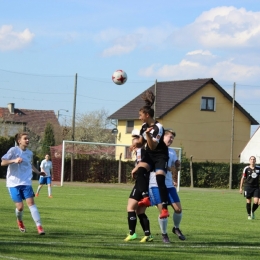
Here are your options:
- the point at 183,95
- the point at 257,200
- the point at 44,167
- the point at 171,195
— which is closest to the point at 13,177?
the point at 171,195

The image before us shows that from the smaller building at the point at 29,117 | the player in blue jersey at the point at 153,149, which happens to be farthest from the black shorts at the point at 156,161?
the smaller building at the point at 29,117

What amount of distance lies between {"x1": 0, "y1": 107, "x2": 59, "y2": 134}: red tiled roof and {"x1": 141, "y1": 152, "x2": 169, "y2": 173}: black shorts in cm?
8046

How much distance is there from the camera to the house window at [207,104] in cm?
6475

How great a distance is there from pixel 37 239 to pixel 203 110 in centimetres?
5373

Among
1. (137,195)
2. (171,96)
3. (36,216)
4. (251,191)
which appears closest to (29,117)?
(171,96)

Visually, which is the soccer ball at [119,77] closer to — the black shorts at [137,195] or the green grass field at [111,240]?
the green grass field at [111,240]

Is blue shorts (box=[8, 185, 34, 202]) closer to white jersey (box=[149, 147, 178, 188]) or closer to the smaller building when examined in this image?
white jersey (box=[149, 147, 178, 188])

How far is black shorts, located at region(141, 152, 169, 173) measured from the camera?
1116 centimetres

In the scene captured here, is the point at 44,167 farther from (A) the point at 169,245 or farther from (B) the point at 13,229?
(A) the point at 169,245

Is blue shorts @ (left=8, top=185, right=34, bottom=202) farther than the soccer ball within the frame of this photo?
No

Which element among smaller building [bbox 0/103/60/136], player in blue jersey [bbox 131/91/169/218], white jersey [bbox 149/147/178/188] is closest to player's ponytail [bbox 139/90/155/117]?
player in blue jersey [bbox 131/91/169/218]

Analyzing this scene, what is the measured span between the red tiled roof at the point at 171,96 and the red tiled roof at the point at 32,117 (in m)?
25.5

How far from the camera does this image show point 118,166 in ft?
164

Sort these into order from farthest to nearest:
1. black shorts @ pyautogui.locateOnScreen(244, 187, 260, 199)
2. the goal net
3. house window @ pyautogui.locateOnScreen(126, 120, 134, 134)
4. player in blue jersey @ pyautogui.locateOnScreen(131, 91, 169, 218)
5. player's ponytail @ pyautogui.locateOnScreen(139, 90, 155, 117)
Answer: house window @ pyautogui.locateOnScreen(126, 120, 134, 134), the goal net, black shorts @ pyautogui.locateOnScreen(244, 187, 260, 199), player's ponytail @ pyautogui.locateOnScreen(139, 90, 155, 117), player in blue jersey @ pyautogui.locateOnScreen(131, 91, 169, 218)
